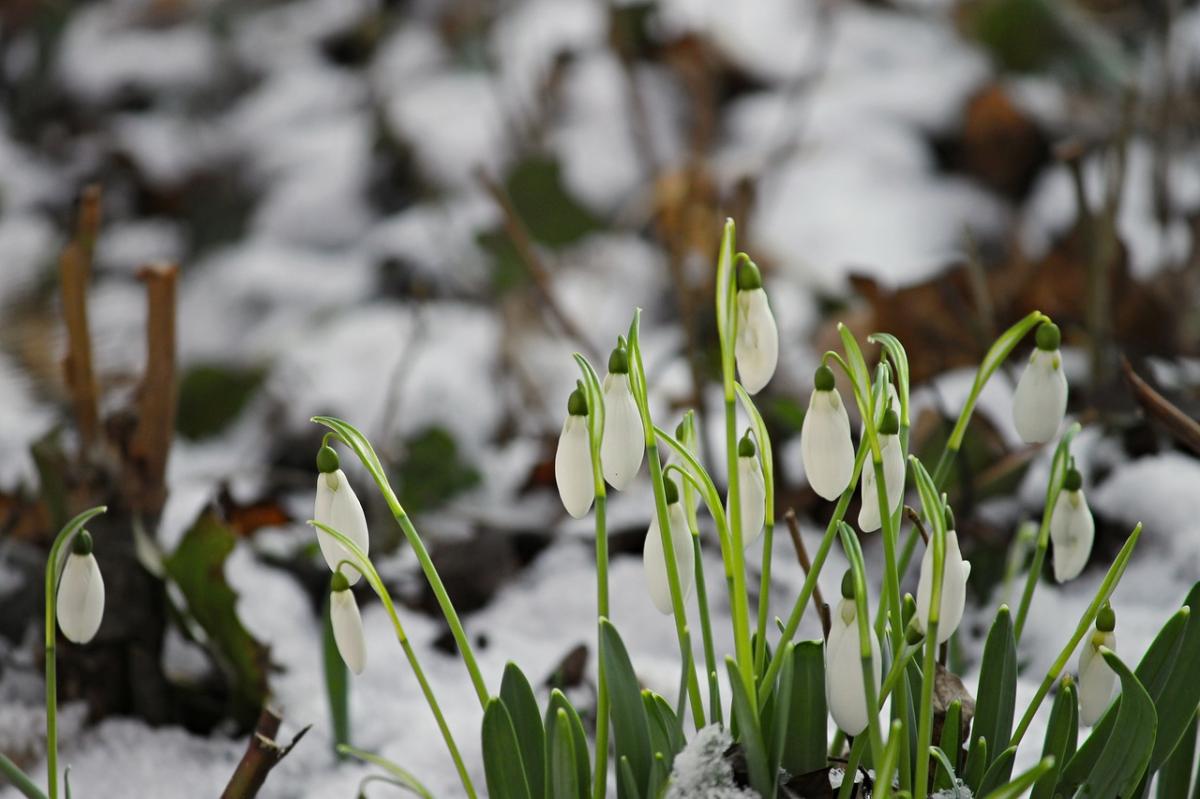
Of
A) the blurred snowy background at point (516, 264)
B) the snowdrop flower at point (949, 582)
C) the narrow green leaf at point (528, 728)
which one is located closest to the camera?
the snowdrop flower at point (949, 582)

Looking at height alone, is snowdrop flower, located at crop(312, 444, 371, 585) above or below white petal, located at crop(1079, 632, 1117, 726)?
above

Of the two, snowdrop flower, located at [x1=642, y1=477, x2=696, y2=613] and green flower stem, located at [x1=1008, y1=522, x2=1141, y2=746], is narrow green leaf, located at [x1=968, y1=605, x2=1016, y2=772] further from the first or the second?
snowdrop flower, located at [x1=642, y1=477, x2=696, y2=613]

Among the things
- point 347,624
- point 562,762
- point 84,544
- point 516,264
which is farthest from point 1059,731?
point 516,264

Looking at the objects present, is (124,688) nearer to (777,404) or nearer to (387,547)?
(387,547)

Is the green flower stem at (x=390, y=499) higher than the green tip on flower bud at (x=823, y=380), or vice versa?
the green tip on flower bud at (x=823, y=380)

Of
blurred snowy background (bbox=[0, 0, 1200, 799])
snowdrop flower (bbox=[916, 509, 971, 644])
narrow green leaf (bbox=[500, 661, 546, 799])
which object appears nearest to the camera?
snowdrop flower (bbox=[916, 509, 971, 644])

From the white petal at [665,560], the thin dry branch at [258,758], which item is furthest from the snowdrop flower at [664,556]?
the thin dry branch at [258,758]

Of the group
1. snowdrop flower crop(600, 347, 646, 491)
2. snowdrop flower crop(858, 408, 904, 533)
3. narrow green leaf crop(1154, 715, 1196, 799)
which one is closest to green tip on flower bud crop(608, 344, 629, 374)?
snowdrop flower crop(600, 347, 646, 491)

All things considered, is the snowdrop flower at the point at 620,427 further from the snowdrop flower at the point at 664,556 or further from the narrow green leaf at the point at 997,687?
the narrow green leaf at the point at 997,687
